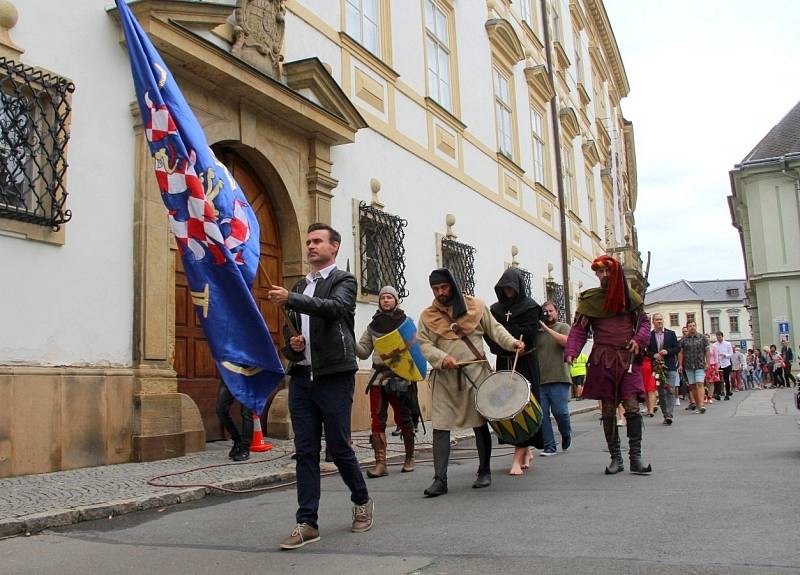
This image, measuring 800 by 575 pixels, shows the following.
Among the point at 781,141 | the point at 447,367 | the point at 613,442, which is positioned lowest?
the point at 613,442

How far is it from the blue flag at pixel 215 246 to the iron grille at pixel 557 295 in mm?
18266

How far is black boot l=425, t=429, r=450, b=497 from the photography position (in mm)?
6114

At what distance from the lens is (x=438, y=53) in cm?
1605

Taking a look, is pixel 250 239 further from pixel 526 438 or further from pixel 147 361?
pixel 147 361

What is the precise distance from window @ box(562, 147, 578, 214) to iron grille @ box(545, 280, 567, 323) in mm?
3404

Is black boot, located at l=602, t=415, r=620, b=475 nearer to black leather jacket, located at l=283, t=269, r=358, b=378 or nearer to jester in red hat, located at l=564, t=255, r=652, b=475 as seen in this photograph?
jester in red hat, located at l=564, t=255, r=652, b=475

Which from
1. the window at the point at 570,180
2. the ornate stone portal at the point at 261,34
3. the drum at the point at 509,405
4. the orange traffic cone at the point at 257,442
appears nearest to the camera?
the drum at the point at 509,405

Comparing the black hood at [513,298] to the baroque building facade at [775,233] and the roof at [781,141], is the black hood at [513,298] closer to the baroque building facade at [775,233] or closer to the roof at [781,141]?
the baroque building facade at [775,233]

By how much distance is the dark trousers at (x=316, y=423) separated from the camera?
14.9ft

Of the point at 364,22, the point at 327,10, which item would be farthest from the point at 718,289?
the point at 327,10

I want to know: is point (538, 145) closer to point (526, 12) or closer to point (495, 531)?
point (526, 12)

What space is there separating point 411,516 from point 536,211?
17156 millimetres

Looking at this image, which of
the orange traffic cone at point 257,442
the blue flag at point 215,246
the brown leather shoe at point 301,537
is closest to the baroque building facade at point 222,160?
the orange traffic cone at point 257,442

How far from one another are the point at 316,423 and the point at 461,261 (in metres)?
11.6
